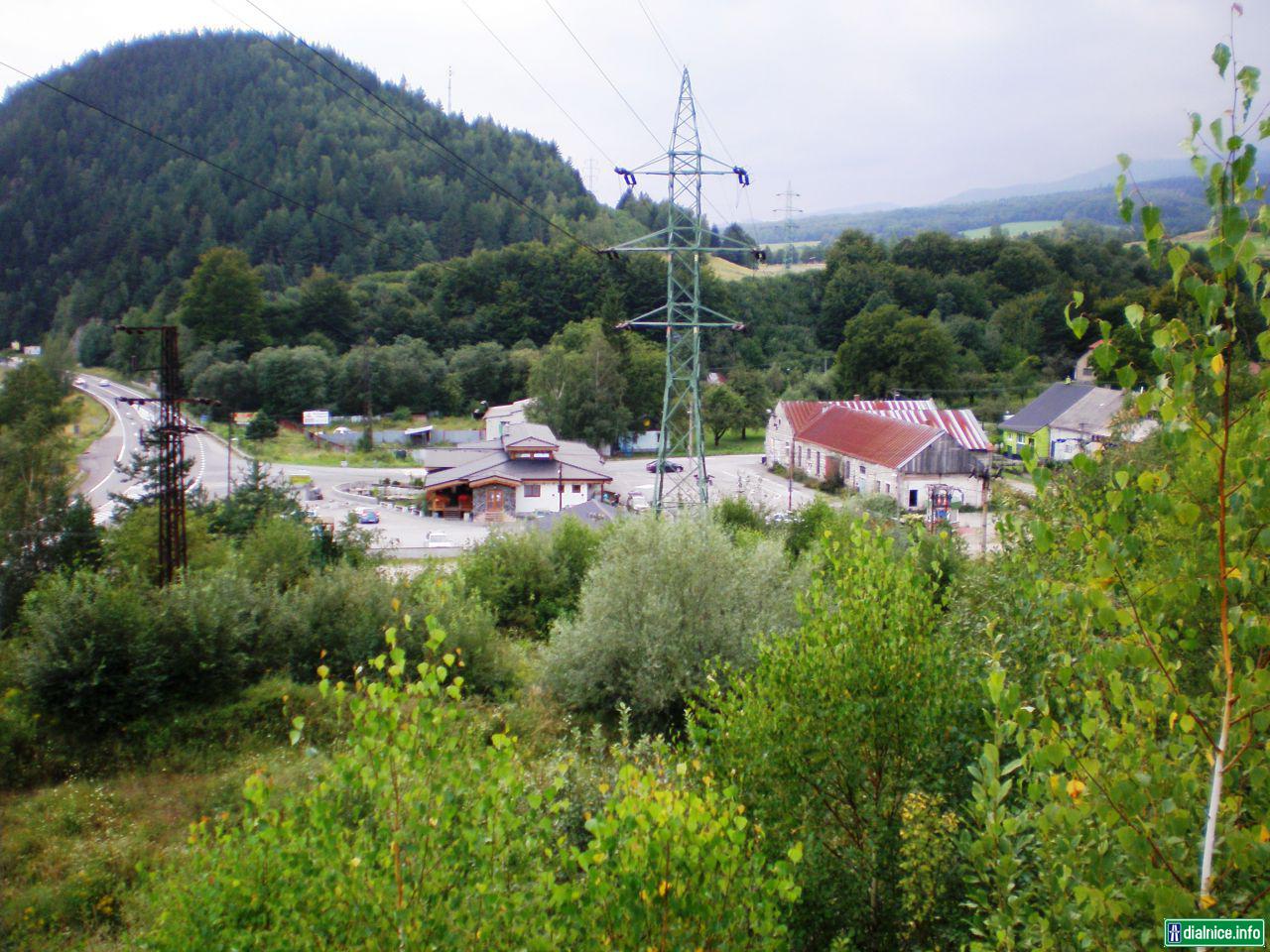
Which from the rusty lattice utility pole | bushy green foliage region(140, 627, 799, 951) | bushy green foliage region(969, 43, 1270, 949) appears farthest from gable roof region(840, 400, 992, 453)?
bushy green foliage region(969, 43, 1270, 949)

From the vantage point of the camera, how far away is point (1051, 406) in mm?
33500

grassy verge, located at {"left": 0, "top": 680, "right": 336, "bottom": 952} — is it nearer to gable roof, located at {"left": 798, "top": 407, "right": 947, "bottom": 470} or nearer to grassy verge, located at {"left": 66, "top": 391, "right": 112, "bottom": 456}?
grassy verge, located at {"left": 66, "top": 391, "right": 112, "bottom": 456}

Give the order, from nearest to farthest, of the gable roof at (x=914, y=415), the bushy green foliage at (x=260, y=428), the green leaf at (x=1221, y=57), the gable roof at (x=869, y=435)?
the green leaf at (x=1221, y=57), the gable roof at (x=869, y=435), the gable roof at (x=914, y=415), the bushy green foliage at (x=260, y=428)

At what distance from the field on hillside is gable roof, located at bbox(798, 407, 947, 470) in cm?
3643

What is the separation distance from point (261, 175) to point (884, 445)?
2474 inches

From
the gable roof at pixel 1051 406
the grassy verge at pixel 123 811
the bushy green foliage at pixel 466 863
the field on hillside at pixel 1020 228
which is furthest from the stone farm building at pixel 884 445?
the field on hillside at pixel 1020 228

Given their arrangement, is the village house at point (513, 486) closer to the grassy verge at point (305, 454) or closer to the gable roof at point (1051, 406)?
the grassy verge at point (305, 454)

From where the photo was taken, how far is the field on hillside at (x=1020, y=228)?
64.8 metres

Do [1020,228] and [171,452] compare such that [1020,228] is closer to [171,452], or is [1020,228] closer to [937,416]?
[937,416]

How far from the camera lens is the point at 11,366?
20.4 meters

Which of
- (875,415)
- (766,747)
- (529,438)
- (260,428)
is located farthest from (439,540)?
(766,747)

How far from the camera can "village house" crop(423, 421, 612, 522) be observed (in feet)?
92.6

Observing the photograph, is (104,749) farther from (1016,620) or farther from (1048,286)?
(1048,286)

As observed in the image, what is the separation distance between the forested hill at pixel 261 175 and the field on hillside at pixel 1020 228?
34.6 meters
